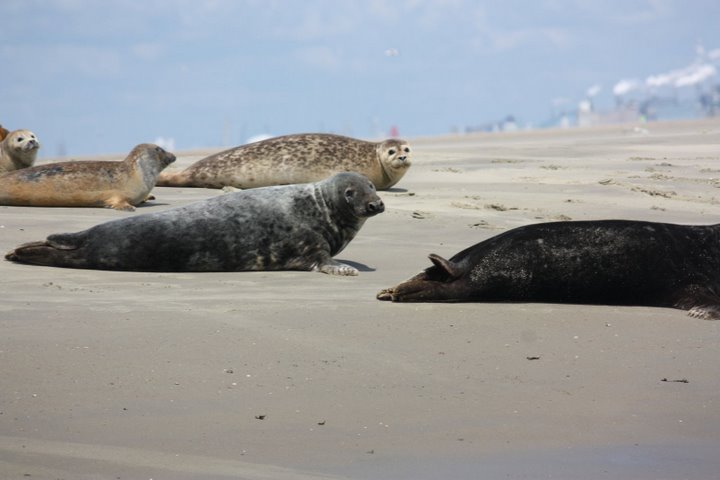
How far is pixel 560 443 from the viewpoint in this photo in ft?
12.0

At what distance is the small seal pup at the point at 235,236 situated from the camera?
7.00 m

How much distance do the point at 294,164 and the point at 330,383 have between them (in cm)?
815

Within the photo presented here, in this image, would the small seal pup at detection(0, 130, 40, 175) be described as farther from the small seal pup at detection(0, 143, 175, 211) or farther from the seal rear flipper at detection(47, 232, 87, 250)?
the seal rear flipper at detection(47, 232, 87, 250)

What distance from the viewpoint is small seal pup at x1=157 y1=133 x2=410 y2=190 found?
478 inches

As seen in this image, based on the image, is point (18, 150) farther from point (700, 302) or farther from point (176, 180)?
point (700, 302)

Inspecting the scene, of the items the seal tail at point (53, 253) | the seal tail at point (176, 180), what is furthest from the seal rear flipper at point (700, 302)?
the seal tail at point (176, 180)

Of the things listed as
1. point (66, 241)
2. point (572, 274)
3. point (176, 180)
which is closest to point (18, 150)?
point (176, 180)

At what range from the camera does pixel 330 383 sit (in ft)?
13.9

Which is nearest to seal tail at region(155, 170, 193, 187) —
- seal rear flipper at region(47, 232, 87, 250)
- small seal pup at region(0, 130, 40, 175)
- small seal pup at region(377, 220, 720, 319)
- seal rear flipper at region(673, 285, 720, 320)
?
small seal pup at region(0, 130, 40, 175)

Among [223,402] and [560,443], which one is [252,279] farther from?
[560,443]

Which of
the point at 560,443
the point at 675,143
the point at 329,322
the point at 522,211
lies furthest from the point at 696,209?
the point at 675,143

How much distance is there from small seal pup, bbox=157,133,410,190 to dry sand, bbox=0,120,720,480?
522 centimetres

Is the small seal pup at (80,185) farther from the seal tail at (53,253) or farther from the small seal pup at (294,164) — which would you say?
the seal tail at (53,253)

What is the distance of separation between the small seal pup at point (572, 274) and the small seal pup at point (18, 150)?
743 cm
